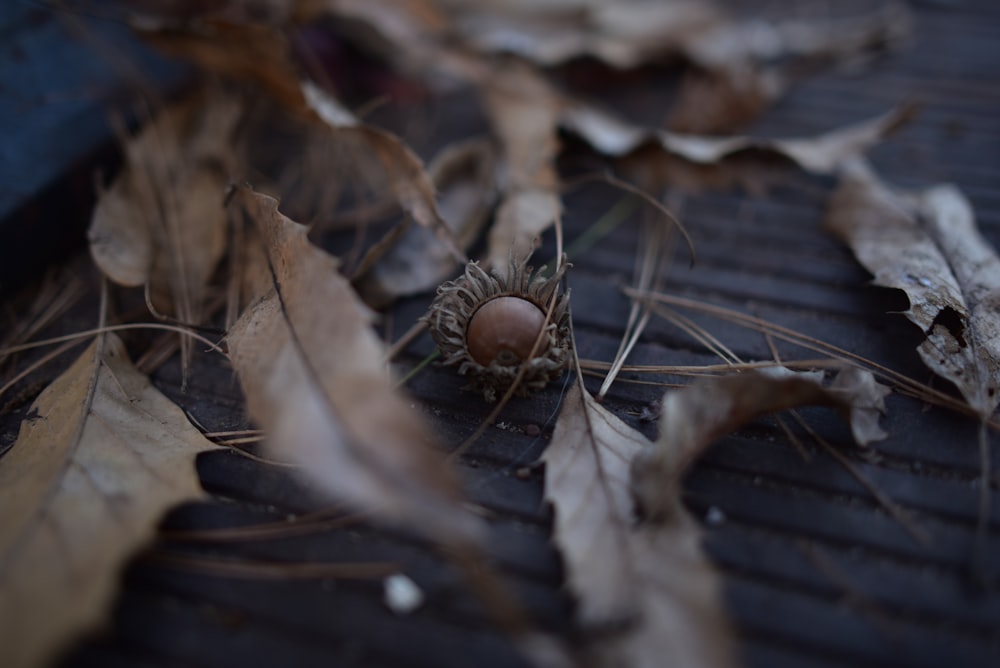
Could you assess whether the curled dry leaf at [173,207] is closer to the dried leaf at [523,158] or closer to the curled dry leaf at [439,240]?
the curled dry leaf at [439,240]

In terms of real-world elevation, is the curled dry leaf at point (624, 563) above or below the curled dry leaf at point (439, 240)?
below

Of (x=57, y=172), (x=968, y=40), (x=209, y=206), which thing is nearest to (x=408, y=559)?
(x=209, y=206)

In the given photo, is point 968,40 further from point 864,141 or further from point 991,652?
point 991,652

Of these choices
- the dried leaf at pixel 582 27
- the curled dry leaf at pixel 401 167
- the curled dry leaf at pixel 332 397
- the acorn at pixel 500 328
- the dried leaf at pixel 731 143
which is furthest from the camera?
the dried leaf at pixel 582 27

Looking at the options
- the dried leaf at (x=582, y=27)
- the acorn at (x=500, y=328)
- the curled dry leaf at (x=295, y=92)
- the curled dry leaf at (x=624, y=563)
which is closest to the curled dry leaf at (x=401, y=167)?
the curled dry leaf at (x=295, y=92)

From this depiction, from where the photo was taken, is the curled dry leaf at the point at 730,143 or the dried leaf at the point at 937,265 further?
the curled dry leaf at the point at 730,143

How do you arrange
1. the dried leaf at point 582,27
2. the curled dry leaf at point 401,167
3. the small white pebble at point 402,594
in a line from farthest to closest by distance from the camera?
1. the dried leaf at point 582,27
2. the curled dry leaf at point 401,167
3. the small white pebble at point 402,594

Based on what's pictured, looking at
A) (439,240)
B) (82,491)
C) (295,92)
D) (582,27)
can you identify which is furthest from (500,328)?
(582,27)

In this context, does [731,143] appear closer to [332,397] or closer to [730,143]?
[730,143]

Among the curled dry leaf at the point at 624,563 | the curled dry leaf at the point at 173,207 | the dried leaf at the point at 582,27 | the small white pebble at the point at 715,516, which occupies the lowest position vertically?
the curled dry leaf at the point at 624,563
